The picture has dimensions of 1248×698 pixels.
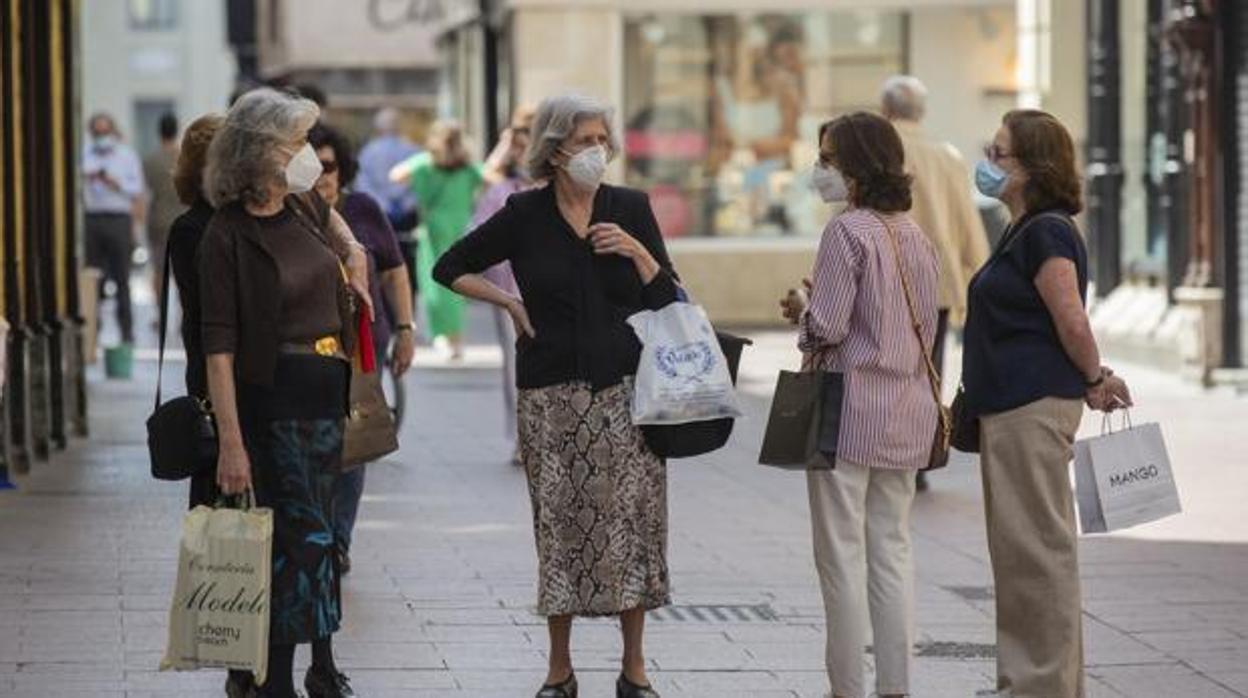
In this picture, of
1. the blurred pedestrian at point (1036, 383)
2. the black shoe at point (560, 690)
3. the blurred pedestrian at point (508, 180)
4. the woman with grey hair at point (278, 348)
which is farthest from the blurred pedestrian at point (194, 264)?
the blurred pedestrian at point (508, 180)

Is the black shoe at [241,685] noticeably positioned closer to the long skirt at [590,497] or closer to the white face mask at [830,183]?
the long skirt at [590,497]

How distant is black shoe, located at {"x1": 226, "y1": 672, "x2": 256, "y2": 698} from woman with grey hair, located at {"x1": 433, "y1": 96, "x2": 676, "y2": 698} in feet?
2.81

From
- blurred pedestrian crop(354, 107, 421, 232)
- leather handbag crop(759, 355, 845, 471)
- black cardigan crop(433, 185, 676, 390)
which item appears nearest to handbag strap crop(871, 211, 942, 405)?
leather handbag crop(759, 355, 845, 471)

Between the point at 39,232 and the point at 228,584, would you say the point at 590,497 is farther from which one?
the point at 39,232

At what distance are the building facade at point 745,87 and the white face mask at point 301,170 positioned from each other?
19467mm

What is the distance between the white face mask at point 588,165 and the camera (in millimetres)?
8570

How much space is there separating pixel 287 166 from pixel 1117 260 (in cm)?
1597

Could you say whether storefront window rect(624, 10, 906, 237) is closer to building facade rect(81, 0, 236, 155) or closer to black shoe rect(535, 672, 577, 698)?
black shoe rect(535, 672, 577, 698)

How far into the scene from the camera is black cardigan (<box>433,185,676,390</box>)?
8.64 m

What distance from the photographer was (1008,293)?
27.0 ft

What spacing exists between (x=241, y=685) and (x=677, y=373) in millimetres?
1400

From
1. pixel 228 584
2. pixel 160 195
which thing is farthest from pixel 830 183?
pixel 160 195

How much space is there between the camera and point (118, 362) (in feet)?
72.8

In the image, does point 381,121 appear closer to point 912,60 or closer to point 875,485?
point 912,60
